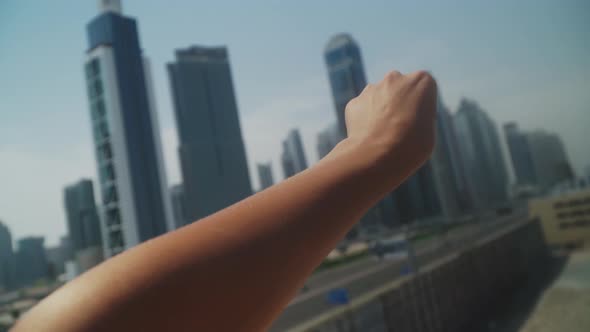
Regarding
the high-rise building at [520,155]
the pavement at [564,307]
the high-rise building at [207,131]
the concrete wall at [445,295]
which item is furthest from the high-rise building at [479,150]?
the concrete wall at [445,295]

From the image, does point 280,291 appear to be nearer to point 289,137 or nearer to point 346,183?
point 346,183

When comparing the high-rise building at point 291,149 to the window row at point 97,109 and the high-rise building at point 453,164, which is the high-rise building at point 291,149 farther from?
the window row at point 97,109

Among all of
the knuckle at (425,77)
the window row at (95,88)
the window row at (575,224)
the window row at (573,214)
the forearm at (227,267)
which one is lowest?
the window row at (575,224)

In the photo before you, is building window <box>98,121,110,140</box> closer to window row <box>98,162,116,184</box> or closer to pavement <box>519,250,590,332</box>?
window row <box>98,162,116,184</box>

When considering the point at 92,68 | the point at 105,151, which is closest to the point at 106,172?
the point at 105,151

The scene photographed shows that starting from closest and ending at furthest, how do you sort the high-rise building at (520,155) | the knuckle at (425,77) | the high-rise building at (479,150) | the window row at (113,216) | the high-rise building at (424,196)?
the knuckle at (425,77) → the window row at (113,216) → the high-rise building at (424,196) → the high-rise building at (479,150) → the high-rise building at (520,155)

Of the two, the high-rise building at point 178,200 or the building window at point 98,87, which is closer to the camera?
the building window at point 98,87

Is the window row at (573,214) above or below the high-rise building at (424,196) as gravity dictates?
below
